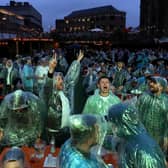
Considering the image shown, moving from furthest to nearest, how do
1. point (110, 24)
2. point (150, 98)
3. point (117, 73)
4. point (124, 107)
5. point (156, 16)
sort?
point (110, 24) → point (156, 16) → point (117, 73) → point (150, 98) → point (124, 107)

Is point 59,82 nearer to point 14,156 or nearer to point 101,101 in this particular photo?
point 101,101

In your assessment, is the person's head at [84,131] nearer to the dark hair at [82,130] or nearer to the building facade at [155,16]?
the dark hair at [82,130]

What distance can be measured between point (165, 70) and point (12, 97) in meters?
10.9

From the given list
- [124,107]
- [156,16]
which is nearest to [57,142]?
[124,107]

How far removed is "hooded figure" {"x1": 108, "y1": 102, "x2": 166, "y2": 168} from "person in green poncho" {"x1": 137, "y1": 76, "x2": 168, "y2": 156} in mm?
2529

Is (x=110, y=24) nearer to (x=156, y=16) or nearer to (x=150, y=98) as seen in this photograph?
(x=156, y=16)

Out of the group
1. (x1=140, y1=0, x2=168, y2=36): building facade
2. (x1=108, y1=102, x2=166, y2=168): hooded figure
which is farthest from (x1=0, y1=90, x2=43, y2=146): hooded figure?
(x1=140, y1=0, x2=168, y2=36): building facade

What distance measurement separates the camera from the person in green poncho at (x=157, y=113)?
6.21 meters

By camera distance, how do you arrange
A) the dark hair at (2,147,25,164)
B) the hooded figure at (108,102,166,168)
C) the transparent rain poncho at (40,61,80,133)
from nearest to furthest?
the dark hair at (2,147,25,164), the hooded figure at (108,102,166,168), the transparent rain poncho at (40,61,80,133)

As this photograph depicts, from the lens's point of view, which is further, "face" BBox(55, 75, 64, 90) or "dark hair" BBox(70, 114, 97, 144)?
"face" BBox(55, 75, 64, 90)

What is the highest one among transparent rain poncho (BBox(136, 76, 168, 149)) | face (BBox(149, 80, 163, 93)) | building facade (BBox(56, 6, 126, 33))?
building facade (BBox(56, 6, 126, 33))

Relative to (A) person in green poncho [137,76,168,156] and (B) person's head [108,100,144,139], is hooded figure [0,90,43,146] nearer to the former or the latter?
(A) person in green poncho [137,76,168,156]

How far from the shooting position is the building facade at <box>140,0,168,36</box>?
177 ft

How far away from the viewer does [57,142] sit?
20.8ft
